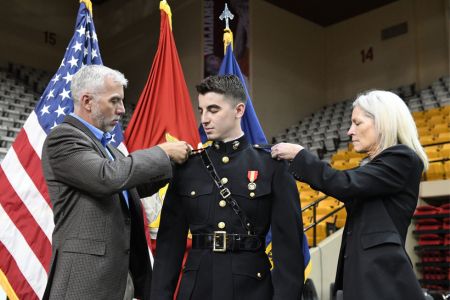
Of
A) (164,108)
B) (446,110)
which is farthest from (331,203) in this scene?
(164,108)

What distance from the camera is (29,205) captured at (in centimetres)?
332

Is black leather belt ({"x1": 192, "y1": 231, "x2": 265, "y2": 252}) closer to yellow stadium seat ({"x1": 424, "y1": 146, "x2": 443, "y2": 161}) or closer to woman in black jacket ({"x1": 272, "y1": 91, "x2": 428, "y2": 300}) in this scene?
woman in black jacket ({"x1": 272, "y1": 91, "x2": 428, "y2": 300})

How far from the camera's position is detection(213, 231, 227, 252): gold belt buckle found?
2.06 metres

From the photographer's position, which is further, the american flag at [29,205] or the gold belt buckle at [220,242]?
the american flag at [29,205]

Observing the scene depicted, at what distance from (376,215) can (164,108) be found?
2.44 meters

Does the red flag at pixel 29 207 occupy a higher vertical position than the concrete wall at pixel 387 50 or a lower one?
lower

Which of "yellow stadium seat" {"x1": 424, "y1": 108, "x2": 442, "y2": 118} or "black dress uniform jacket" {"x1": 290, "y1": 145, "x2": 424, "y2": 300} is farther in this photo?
"yellow stadium seat" {"x1": 424, "y1": 108, "x2": 442, "y2": 118}

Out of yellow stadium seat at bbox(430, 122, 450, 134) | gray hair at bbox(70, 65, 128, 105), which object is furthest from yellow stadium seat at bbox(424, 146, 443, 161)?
gray hair at bbox(70, 65, 128, 105)

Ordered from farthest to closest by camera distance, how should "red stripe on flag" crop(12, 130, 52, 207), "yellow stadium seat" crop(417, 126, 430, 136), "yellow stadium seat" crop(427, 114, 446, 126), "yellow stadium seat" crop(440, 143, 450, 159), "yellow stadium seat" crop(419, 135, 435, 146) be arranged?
1. "yellow stadium seat" crop(427, 114, 446, 126)
2. "yellow stadium seat" crop(417, 126, 430, 136)
3. "yellow stadium seat" crop(419, 135, 435, 146)
4. "yellow stadium seat" crop(440, 143, 450, 159)
5. "red stripe on flag" crop(12, 130, 52, 207)

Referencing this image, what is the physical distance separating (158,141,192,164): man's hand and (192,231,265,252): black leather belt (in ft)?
1.15

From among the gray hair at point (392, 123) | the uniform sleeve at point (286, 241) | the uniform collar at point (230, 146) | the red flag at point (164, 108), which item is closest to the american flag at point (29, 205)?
the red flag at point (164, 108)

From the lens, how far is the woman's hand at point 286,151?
84.5 inches

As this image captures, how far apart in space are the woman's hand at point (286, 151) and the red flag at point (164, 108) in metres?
1.96

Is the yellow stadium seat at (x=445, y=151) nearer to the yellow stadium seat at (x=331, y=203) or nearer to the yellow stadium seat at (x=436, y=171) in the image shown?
the yellow stadium seat at (x=436, y=171)
